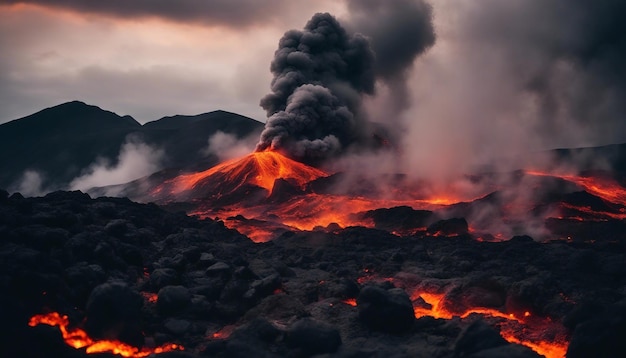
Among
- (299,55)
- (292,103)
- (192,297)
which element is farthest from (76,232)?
(299,55)

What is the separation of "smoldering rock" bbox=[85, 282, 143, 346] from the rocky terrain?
28 millimetres

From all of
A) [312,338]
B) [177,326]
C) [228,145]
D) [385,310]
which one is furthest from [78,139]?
[312,338]

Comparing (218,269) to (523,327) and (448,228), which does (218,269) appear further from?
(448,228)

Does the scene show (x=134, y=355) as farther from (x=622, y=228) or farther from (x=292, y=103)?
(x=292, y=103)

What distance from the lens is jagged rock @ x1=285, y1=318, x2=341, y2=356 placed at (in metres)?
12.8

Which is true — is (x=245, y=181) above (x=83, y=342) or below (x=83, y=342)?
above

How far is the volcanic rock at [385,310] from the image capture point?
48.3ft

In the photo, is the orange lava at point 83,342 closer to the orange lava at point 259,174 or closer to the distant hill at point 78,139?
the orange lava at point 259,174

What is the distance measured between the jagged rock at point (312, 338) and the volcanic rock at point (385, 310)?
2075 mm

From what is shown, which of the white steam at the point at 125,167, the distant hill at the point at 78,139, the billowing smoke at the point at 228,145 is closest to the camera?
the white steam at the point at 125,167

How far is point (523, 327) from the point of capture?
15.5 m

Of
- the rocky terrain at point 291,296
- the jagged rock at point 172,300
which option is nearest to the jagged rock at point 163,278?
the rocky terrain at point 291,296

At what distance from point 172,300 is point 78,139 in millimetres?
100108

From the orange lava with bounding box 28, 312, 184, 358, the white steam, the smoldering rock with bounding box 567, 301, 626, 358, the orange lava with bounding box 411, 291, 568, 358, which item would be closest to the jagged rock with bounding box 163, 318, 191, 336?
the orange lava with bounding box 28, 312, 184, 358
